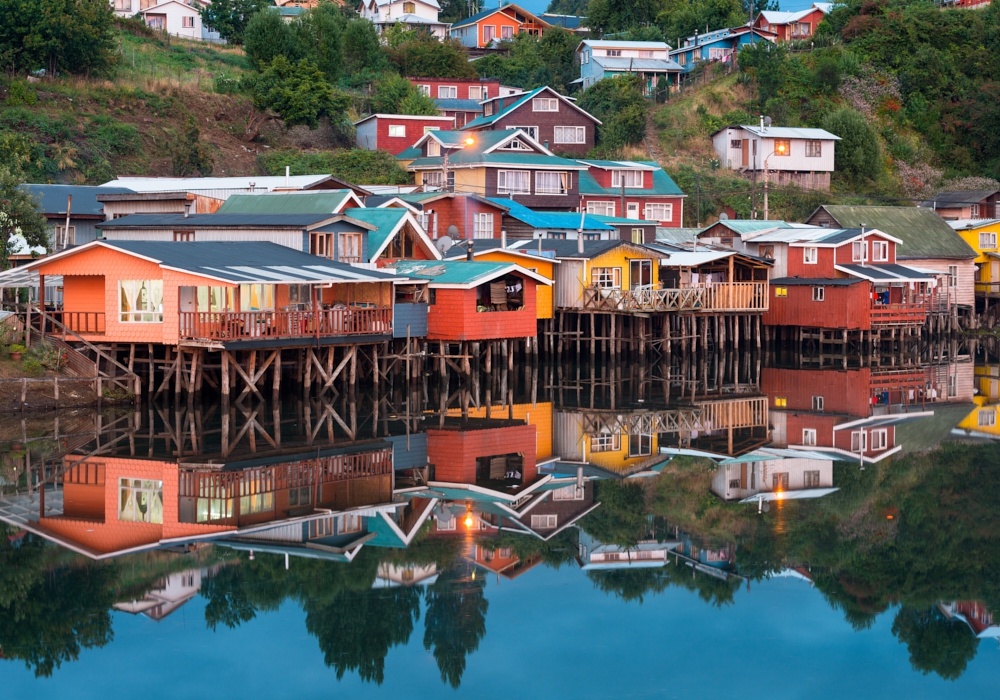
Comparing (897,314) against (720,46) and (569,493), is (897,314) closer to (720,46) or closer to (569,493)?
(569,493)

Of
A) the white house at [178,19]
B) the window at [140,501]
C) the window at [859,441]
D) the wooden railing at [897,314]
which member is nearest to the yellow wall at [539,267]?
the wooden railing at [897,314]

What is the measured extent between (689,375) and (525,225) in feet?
41.0

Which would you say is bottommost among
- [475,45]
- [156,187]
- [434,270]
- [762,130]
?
[434,270]

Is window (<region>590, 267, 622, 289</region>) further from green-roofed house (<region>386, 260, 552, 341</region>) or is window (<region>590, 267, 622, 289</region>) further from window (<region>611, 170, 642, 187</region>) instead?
window (<region>611, 170, 642, 187</region>)

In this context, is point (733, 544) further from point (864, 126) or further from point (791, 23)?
point (791, 23)

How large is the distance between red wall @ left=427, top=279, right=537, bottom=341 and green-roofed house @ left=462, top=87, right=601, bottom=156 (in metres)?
30.0

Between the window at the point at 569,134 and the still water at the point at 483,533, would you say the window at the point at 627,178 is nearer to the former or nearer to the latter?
the window at the point at 569,134

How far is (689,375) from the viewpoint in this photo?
1636 inches

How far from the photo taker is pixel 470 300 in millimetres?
36875

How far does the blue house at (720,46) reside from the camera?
81.6 metres

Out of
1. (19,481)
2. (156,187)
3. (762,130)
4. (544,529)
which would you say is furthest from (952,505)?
(762,130)

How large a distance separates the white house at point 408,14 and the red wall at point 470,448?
67.3 metres

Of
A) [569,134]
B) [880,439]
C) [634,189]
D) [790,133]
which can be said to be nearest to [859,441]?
[880,439]

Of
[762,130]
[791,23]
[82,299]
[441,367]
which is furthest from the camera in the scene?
[791,23]
